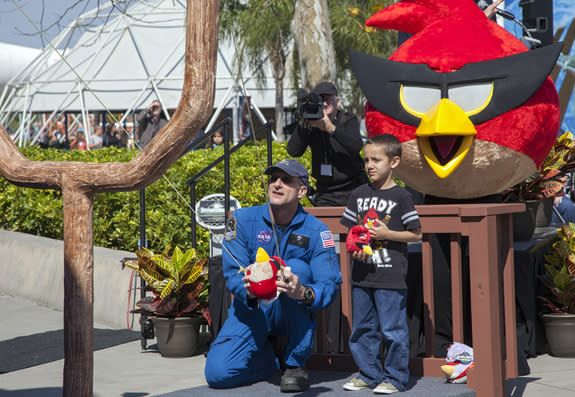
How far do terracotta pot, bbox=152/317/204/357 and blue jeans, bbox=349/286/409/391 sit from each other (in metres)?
1.87

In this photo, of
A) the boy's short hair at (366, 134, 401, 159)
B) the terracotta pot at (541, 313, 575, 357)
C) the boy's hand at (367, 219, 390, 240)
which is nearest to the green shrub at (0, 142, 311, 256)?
the terracotta pot at (541, 313, 575, 357)

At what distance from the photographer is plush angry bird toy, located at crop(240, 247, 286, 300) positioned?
409 cm

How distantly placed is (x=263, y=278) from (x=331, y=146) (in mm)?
2155

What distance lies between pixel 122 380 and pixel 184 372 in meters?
0.45

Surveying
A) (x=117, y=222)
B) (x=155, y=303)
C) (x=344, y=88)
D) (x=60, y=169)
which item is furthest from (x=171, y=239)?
(x=344, y=88)

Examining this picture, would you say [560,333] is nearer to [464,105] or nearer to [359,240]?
[464,105]

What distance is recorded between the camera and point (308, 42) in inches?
476

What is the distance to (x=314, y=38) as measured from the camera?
12070 mm

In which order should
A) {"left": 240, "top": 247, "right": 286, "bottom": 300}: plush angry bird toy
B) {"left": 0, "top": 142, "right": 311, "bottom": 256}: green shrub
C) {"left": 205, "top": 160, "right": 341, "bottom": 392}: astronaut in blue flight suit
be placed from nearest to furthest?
{"left": 240, "top": 247, "right": 286, "bottom": 300}: plush angry bird toy
{"left": 205, "top": 160, "right": 341, "bottom": 392}: astronaut in blue flight suit
{"left": 0, "top": 142, "right": 311, "bottom": 256}: green shrub

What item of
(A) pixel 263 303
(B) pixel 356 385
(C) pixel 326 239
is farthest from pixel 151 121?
(B) pixel 356 385

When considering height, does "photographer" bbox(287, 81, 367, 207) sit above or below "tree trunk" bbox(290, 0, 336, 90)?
below

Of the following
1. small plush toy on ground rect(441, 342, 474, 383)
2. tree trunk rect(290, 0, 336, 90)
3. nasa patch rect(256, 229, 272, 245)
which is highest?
tree trunk rect(290, 0, 336, 90)

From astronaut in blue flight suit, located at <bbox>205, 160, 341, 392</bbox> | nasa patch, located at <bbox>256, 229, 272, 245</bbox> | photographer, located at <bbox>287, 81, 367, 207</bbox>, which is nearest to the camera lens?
astronaut in blue flight suit, located at <bbox>205, 160, 341, 392</bbox>

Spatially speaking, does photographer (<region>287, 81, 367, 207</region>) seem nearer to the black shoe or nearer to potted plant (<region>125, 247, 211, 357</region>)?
potted plant (<region>125, 247, 211, 357</region>)
